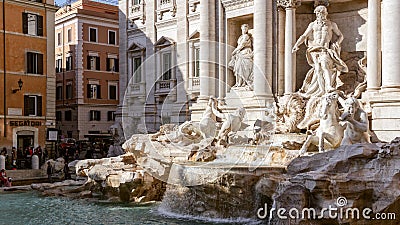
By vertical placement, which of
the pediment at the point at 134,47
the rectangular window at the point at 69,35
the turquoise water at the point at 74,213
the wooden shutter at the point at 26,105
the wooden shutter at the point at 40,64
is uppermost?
the rectangular window at the point at 69,35

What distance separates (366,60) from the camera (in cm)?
1642

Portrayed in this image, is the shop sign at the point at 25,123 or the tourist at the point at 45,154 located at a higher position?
the shop sign at the point at 25,123

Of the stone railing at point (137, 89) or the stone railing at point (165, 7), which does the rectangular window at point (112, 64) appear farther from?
the stone railing at point (165, 7)

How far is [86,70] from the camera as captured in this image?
35375mm

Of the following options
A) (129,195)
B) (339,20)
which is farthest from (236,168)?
(339,20)

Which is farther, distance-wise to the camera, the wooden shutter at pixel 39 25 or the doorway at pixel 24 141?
the wooden shutter at pixel 39 25

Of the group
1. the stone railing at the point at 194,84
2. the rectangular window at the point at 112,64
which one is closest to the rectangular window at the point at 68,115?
the rectangular window at the point at 112,64

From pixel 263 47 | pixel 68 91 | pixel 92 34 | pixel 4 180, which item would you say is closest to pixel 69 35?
pixel 92 34

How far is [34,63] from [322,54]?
15.7 m

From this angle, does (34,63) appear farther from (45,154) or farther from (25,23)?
(45,154)

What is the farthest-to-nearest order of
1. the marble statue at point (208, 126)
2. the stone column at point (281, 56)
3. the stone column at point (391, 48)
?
the stone column at point (281, 56)
the marble statue at point (208, 126)
the stone column at point (391, 48)

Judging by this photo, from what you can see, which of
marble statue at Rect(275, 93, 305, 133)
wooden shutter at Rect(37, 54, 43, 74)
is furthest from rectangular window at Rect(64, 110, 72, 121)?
marble statue at Rect(275, 93, 305, 133)

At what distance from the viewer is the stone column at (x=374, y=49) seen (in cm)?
1522

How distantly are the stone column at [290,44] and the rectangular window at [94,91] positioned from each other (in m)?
20.6
